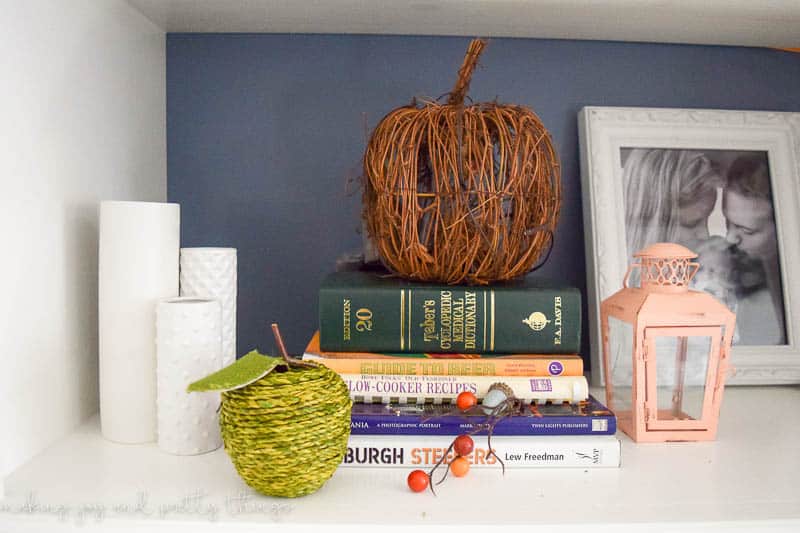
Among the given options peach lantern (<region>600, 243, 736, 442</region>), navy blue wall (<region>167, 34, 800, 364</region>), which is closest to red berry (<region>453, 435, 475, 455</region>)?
peach lantern (<region>600, 243, 736, 442</region>)

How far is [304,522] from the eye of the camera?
503 millimetres

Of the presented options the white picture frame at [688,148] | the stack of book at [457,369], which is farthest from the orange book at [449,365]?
the white picture frame at [688,148]

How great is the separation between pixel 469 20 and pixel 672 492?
0.66 m

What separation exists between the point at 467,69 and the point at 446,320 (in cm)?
29

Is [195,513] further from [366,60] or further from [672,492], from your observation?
[366,60]

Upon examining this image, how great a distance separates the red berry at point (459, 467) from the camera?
0.59m

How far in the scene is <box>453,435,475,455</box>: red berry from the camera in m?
0.59

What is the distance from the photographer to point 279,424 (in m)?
0.52

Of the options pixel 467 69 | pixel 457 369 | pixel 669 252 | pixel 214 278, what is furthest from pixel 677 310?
pixel 214 278

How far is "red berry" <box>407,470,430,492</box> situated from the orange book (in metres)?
0.13

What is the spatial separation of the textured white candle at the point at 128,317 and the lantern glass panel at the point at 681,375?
566mm

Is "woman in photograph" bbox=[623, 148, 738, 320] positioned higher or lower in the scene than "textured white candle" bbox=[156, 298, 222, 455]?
higher

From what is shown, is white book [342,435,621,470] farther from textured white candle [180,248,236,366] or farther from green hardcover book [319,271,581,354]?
textured white candle [180,248,236,366]

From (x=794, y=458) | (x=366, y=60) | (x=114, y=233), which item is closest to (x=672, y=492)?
(x=794, y=458)
